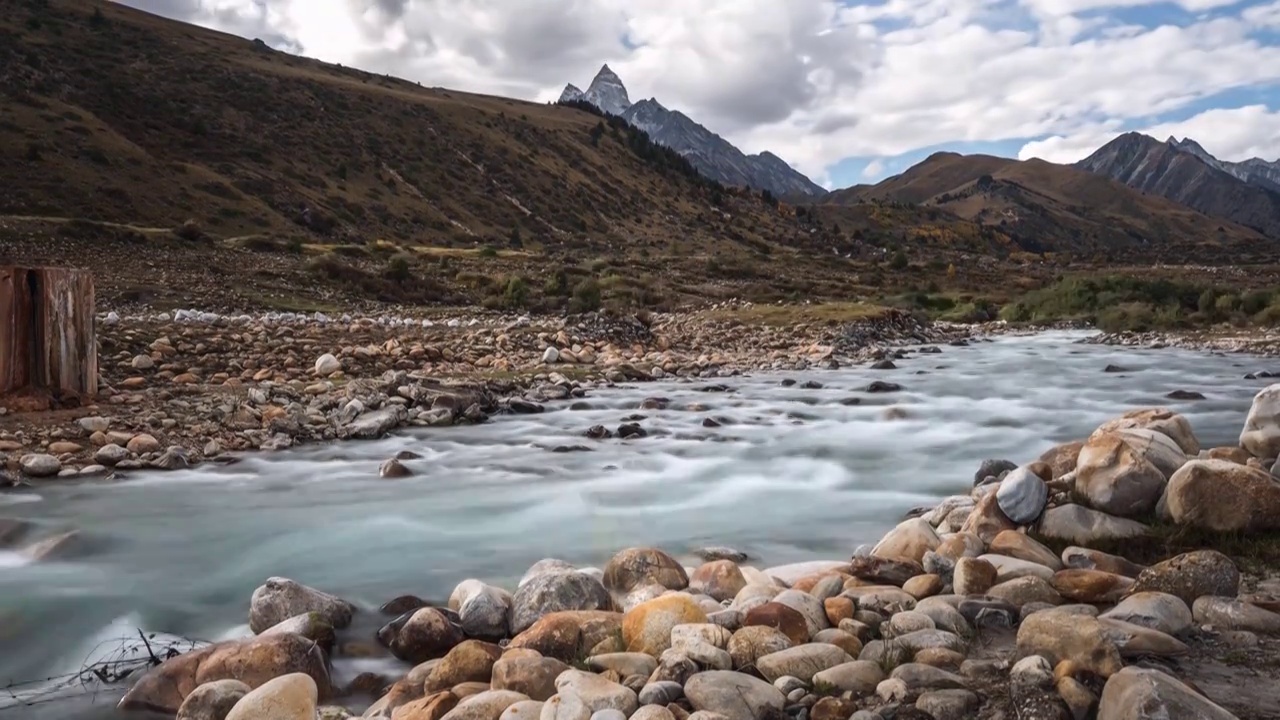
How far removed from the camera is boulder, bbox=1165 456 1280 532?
5133 mm

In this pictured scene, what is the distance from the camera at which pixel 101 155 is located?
4547 centimetres

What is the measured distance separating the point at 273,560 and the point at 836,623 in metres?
4.87

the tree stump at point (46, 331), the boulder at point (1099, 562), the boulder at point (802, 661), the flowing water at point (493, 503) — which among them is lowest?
the flowing water at point (493, 503)

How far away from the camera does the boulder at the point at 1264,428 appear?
6.25 meters

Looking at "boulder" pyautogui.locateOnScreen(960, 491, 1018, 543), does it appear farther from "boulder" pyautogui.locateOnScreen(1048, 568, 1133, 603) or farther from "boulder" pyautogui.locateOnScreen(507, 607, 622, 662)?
"boulder" pyautogui.locateOnScreen(507, 607, 622, 662)

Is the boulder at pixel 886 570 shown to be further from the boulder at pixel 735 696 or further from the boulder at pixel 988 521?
the boulder at pixel 735 696

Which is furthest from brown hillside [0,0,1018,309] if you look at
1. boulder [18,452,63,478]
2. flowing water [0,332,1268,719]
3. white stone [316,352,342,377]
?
flowing water [0,332,1268,719]

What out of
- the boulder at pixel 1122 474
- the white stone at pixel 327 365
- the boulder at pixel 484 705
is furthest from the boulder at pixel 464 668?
the white stone at pixel 327 365

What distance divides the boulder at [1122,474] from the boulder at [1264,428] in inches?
33.4

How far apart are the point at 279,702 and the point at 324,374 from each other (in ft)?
34.5

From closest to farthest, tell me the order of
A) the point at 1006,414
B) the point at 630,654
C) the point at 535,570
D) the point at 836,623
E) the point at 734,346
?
1. the point at 630,654
2. the point at 836,623
3. the point at 535,570
4. the point at 1006,414
5. the point at 734,346

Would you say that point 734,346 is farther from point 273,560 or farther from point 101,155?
point 101,155

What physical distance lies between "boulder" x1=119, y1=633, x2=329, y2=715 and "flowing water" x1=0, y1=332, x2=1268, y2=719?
0.25m

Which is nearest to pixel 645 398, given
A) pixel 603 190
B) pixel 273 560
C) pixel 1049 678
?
pixel 273 560
